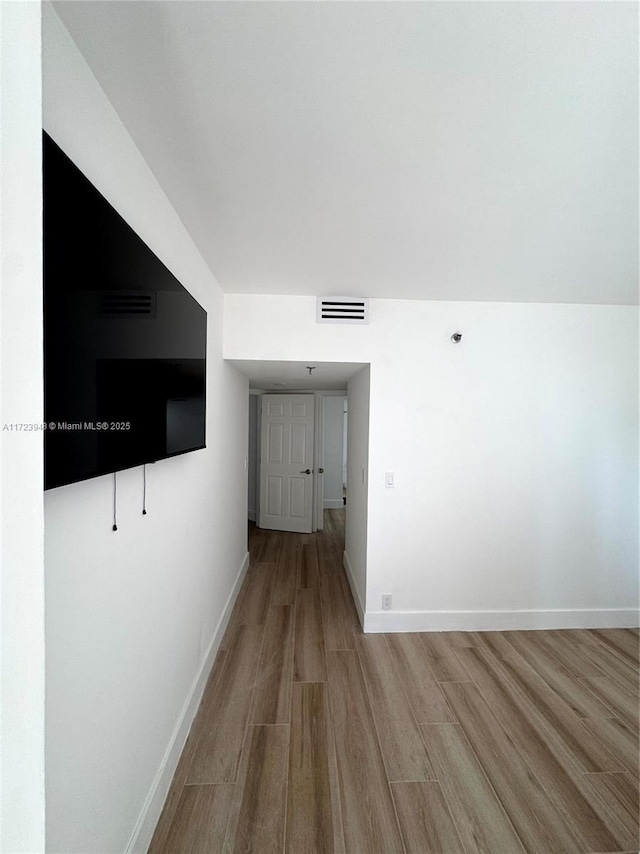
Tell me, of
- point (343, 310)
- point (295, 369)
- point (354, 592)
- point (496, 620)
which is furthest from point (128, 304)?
point (496, 620)

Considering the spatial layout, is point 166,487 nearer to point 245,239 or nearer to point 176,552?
point 176,552

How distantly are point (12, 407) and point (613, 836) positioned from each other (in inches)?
95.2

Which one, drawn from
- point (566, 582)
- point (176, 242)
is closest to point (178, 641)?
point (176, 242)

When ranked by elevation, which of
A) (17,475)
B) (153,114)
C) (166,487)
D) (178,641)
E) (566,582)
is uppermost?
(153,114)

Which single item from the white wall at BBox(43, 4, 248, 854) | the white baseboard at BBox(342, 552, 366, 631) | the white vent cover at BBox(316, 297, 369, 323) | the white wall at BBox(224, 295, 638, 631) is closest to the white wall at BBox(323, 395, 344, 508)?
the white baseboard at BBox(342, 552, 366, 631)

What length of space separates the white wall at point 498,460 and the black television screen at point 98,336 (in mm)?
1575

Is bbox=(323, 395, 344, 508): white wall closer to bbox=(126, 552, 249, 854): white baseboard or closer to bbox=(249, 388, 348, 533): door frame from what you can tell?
bbox=(249, 388, 348, 533): door frame

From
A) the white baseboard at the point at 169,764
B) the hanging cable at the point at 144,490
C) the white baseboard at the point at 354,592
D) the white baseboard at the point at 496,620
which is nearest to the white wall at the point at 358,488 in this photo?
the white baseboard at the point at 354,592

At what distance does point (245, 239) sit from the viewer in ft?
5.57

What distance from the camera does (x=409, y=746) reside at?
1.62 m

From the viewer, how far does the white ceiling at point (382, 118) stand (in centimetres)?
76

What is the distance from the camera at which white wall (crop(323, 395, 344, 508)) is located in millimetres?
6562

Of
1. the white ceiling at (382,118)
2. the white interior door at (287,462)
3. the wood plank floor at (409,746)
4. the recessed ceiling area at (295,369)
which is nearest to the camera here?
the white ceiling at (382,118)

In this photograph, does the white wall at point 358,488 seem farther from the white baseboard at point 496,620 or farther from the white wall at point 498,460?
the white baseboard at point 496,620
